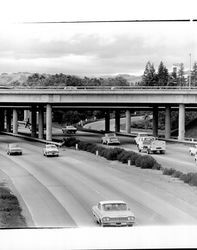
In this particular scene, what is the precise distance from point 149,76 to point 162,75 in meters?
0.18

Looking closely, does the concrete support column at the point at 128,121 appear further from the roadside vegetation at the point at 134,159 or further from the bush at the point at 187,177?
the bush at the point at 187,177

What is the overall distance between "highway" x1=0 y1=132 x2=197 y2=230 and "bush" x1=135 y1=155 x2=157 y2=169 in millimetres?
206

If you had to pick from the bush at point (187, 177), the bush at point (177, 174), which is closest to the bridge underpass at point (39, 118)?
the bush at point (177, 174)

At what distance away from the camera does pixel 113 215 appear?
3381 millimetres

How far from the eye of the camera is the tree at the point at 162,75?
15.6 ft

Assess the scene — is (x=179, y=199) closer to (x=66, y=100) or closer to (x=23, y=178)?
(x=23, y=178)

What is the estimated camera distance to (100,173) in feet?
13.8

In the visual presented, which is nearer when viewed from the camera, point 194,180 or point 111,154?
point 194,180

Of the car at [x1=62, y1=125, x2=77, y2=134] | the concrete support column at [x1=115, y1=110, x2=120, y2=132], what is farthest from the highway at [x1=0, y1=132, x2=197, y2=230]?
the concrete support column at [x1=115, y1=110, x2=120, y2=132]

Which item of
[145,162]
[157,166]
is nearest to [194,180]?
[157,166]

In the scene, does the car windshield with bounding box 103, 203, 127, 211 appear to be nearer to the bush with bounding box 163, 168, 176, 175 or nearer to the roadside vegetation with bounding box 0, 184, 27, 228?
the roadside vegetation with bounding box 0, 184, 27, 228

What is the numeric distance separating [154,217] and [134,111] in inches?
149

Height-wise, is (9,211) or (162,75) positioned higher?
(162,75)

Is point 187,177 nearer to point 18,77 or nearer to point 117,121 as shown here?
point 18,77
